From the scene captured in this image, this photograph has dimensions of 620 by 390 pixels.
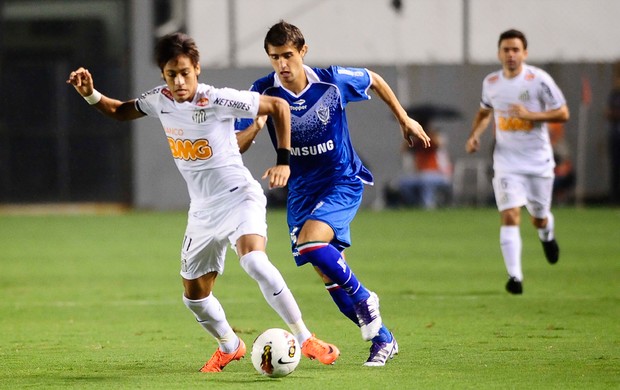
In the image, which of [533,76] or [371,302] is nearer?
[371,302]

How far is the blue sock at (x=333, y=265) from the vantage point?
23.7 feet

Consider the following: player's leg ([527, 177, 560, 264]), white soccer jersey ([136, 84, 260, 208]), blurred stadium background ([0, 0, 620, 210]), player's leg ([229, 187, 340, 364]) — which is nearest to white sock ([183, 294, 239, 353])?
player's leg ([229, 187, 340, 364])

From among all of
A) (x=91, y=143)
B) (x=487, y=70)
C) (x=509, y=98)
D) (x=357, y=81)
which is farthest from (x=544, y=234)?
(x=91, y=143)

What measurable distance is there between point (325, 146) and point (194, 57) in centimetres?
119

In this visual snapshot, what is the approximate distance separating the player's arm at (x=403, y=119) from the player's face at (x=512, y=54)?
3746mm

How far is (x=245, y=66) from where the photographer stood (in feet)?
82.1

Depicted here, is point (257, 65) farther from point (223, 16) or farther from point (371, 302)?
point (371, 302)

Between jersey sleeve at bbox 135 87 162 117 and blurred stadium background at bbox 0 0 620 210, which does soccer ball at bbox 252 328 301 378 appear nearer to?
jersey sleeve at bbox 135 87 162 117

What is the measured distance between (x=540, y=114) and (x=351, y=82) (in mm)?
4037

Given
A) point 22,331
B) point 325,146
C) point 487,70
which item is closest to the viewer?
point 325,146

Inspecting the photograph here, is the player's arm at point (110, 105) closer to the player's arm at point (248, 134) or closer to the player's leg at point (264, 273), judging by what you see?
the player's arm at point (248, 134)

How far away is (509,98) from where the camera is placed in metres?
11.6

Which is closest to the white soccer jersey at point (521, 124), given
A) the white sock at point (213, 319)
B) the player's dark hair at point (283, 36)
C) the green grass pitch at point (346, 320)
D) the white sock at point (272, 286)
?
the green grass pitch at point (346, 320)

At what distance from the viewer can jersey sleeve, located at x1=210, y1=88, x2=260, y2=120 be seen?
22.7 ft
